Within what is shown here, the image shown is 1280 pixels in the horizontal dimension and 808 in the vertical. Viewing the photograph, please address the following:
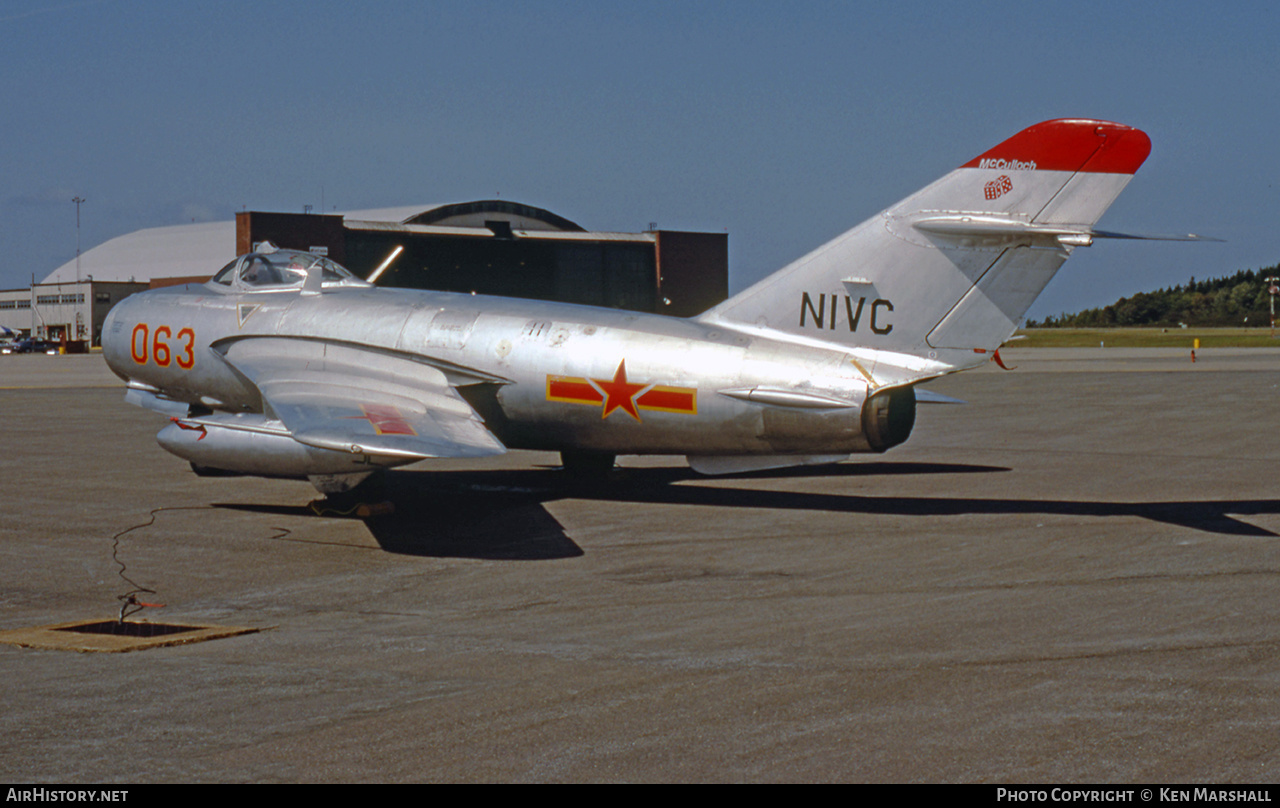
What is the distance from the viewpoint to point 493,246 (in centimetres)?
8006

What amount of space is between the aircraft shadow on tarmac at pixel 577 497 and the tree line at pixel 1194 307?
138 metres

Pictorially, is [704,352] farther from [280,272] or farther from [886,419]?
[280,272]

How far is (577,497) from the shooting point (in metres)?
16.7

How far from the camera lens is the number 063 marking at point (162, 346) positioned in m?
17.3

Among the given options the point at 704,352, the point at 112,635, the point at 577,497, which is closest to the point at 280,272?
the point at 577,497

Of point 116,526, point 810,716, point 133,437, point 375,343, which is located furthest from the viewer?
point 133,437

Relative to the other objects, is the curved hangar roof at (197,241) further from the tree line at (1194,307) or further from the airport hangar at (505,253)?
the tree line at (1194,307)

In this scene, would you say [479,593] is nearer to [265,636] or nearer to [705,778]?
[265,636]

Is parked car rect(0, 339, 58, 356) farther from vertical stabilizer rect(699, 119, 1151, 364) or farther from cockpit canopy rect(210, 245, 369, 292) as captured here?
vertical stabilizer rect(699, 119, 1151, 364)

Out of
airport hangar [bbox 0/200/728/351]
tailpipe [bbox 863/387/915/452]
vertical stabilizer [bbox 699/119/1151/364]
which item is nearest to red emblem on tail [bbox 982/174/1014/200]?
vertical stabilizer [bbox 699/119/1151/364]

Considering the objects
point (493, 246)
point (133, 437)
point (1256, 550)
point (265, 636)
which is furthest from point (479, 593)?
point (493, 246)

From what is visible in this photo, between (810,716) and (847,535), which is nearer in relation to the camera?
(810,716)

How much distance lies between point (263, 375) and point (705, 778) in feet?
38.6

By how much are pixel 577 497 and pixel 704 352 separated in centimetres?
358
